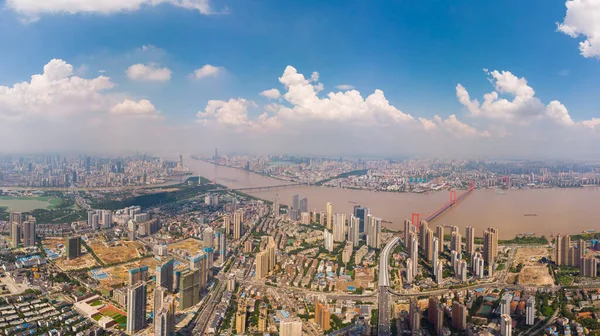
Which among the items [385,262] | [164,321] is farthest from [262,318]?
[385,262]

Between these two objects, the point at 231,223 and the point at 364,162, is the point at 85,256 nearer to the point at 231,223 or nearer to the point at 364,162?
the point at 231,223

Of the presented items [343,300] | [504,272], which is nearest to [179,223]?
[343,300]

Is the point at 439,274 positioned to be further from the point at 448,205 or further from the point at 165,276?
the point at 448,205

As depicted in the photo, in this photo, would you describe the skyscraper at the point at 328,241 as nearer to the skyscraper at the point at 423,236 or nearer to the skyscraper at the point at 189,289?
the skyscraper at the point at 423,236

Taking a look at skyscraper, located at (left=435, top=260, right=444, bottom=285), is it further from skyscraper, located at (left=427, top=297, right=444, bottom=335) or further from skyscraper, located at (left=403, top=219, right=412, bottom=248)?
skyscraper, located at (left=427, top=297, right=444, bottom=335)

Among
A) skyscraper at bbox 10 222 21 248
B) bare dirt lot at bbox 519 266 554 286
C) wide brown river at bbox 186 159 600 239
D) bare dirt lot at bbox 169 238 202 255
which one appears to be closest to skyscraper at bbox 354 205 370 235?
wide brown river at bbox 186 159 600 239

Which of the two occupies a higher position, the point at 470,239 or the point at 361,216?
the point at 361,216
